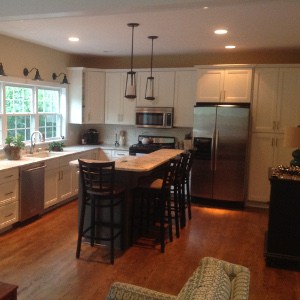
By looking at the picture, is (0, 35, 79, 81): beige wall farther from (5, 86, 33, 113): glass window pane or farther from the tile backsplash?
the tile backsplash

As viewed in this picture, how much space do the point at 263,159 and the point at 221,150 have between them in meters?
0.71

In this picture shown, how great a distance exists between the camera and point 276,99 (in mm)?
5551

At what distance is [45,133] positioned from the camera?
20.1 ft

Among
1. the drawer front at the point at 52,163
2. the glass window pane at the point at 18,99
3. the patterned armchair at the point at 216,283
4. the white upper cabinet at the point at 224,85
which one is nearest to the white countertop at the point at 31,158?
the drawer front at the point at 52,163

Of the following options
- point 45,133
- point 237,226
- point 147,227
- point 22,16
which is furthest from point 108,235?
point 45,133

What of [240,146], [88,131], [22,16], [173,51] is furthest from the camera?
[88,131]

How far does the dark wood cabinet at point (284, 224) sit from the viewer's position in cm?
352

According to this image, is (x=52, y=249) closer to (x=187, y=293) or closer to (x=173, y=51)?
(x=187, y=293)

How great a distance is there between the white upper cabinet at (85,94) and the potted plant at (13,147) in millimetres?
1713

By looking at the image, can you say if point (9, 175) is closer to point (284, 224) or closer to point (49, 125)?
point (49, 125)

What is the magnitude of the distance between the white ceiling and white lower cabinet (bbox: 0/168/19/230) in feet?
5.80

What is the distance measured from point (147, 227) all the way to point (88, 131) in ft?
10.3

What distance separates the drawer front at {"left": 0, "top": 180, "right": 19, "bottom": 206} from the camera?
4.23 m

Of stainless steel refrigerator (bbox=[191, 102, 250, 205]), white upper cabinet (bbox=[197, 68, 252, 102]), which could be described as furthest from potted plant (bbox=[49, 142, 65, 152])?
white upper cabinet (bbox=[197, 68, 252, 102])
